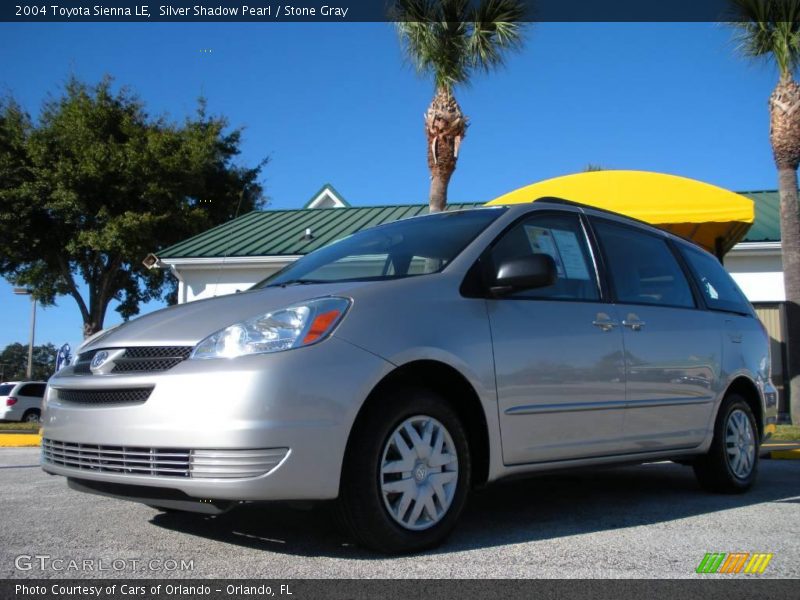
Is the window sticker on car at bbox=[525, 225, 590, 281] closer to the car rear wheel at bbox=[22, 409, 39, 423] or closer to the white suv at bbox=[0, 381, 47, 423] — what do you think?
the white suv at bbox=[0, 381, 47, 423]

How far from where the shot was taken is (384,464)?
3.41 metres

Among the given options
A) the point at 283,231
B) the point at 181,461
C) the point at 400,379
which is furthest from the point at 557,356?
the point at 283,231

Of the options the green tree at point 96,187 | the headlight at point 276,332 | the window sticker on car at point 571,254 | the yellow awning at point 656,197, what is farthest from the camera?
the green tree at point 96,187

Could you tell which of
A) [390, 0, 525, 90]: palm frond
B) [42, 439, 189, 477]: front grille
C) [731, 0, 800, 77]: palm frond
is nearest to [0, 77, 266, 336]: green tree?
[390, 0, 525, 90]: palm frond

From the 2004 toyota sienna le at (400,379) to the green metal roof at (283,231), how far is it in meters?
12.6

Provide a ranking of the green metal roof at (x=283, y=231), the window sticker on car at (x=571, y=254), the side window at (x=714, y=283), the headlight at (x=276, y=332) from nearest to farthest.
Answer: the headlight at (x=276, y=332) → the window sticker on car at (x=571, y=254) → the side window at (x=714, y=283) → the green metal roof at (x=283, y=231)

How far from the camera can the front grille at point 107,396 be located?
3.36 metres

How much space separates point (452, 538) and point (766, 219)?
14170mm

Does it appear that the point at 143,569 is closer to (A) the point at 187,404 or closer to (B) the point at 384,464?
(A) the point at 187,404

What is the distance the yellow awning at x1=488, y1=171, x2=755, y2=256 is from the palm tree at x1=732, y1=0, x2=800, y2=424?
1885 millimetres

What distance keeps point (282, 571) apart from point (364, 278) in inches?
57.4

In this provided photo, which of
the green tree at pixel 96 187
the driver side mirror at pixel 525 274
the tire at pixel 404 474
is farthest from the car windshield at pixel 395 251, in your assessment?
the green tree at pixel 96 187

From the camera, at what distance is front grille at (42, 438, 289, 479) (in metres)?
3.14

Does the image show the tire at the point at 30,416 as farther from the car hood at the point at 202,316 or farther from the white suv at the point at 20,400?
the car hood at the point at 202,316
